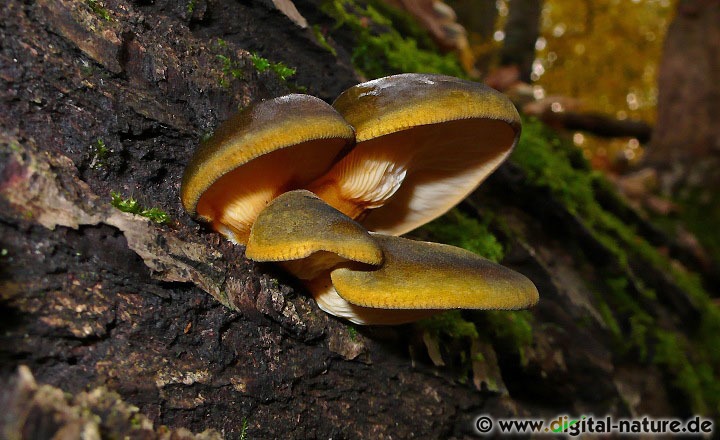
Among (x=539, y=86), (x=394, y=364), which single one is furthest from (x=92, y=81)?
(x=539, y=86)

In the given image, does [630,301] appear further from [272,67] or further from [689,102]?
[689,102]

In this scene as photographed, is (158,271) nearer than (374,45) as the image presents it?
Yes

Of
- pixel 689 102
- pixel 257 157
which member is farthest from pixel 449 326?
pixel 689 102

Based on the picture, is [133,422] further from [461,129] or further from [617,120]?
[617,120]

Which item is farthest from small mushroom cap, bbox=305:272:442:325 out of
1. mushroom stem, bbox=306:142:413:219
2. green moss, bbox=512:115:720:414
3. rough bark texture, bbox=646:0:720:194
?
rough bark texture, bbox=646:0:720:194

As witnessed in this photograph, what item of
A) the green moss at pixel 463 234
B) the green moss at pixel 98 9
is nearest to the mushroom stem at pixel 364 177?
the green moss at pixel 463 234

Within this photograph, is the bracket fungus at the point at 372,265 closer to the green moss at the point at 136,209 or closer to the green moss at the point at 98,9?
the green moss at the point at 136,209
